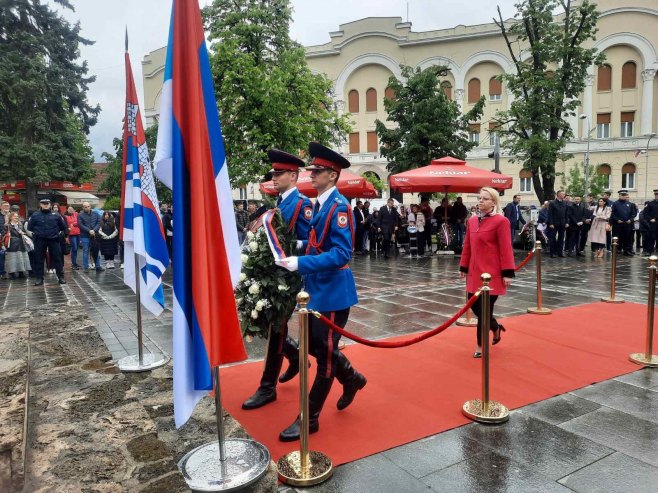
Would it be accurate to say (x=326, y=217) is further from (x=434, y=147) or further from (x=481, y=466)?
(x=434, y=147)

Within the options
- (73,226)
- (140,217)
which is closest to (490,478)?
(140,217)

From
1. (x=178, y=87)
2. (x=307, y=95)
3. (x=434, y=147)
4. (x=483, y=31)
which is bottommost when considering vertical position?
(x=178, y=87)

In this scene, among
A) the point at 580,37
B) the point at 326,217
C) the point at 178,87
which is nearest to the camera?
the point at 178,87

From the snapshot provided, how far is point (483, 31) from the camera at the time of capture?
38.9 metres

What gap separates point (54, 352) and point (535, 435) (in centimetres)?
428

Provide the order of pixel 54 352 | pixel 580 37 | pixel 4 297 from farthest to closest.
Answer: pixel 580 37, pixel 4 297, pixel 54 352

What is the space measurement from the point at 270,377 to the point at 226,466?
5.00ft

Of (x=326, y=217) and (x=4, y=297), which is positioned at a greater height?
(x=326, y=217)

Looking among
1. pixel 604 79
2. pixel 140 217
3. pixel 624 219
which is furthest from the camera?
pixel 604 79

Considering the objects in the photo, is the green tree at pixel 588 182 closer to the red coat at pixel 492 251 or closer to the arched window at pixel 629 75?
the arched window at pixel 629 75

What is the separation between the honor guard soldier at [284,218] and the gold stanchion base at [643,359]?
142 inches

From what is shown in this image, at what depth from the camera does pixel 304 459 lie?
2.96m

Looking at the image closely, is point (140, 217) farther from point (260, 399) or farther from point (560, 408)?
point (560, 408)

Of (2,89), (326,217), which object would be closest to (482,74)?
(2,89)
